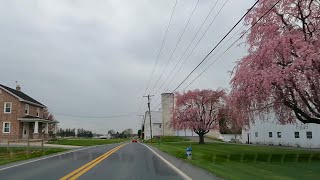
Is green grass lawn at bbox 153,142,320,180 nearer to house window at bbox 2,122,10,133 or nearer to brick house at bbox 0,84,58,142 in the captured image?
brick house at bbox 0,84,58,142

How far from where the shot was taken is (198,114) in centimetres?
7006

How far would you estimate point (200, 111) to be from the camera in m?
70.8

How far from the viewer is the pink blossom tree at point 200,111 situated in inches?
2741

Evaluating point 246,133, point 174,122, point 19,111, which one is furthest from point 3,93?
point 246,133

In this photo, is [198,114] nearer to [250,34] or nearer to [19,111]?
[19,111]

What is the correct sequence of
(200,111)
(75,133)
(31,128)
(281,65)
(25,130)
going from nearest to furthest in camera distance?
(281,65), (25,130), (31,128), (200,111), (75,133)

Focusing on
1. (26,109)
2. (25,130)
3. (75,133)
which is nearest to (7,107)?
(26,109)

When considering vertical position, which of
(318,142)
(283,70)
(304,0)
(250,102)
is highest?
(304,0)

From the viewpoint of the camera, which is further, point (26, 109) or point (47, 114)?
point (47, 114)

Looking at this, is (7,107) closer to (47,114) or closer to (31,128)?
(31,128)

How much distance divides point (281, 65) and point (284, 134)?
3011 cm

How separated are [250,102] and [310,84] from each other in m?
3.96

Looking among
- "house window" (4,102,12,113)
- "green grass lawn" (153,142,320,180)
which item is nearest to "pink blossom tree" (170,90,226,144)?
"house window" (4,102,12,113)

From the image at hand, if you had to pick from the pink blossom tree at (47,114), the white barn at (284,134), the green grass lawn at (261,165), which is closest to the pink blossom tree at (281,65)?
the green grass lawn at (261,165)
